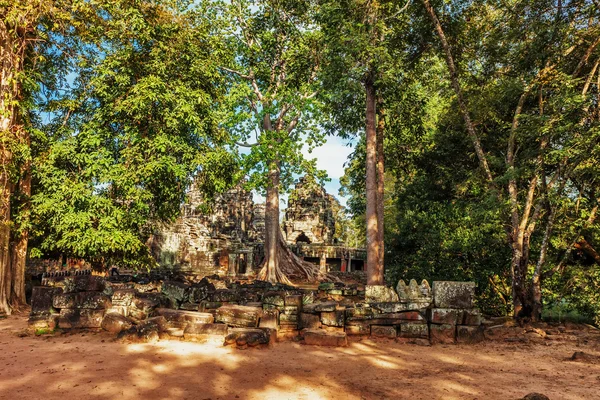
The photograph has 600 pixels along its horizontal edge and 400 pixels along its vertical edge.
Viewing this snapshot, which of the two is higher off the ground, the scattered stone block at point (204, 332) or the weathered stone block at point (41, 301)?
the weathered stone block at point (41, 301)

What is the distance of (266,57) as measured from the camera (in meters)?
18.8

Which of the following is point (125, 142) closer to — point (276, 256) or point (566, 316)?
point (276, 256)

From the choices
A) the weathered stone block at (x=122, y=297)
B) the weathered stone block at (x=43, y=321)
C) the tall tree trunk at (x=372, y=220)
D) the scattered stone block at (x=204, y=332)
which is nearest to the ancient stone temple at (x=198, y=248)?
the tall tree trunk at (x=372, y=220)

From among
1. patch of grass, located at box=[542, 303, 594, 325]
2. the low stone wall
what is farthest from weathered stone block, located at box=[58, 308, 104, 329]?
patch of grass, located at box=[542, 303, 594, 325]

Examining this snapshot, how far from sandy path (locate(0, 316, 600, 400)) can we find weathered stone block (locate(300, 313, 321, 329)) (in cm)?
83

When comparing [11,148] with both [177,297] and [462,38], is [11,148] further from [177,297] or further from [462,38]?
[462,38]

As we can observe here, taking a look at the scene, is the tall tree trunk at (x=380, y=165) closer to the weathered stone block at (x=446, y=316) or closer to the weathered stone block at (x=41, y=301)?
the weathered stone block at (x=446, y=316)

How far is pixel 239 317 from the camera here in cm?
736

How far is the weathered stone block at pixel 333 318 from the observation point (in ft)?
25.3

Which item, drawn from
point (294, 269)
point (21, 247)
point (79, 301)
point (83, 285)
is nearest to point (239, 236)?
point (294, 269)

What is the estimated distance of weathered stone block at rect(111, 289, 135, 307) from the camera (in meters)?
8.08

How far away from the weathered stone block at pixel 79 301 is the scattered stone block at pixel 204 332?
7.37 feet

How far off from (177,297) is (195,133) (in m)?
5.97

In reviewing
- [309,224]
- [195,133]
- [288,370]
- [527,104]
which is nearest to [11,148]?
[195,133]
